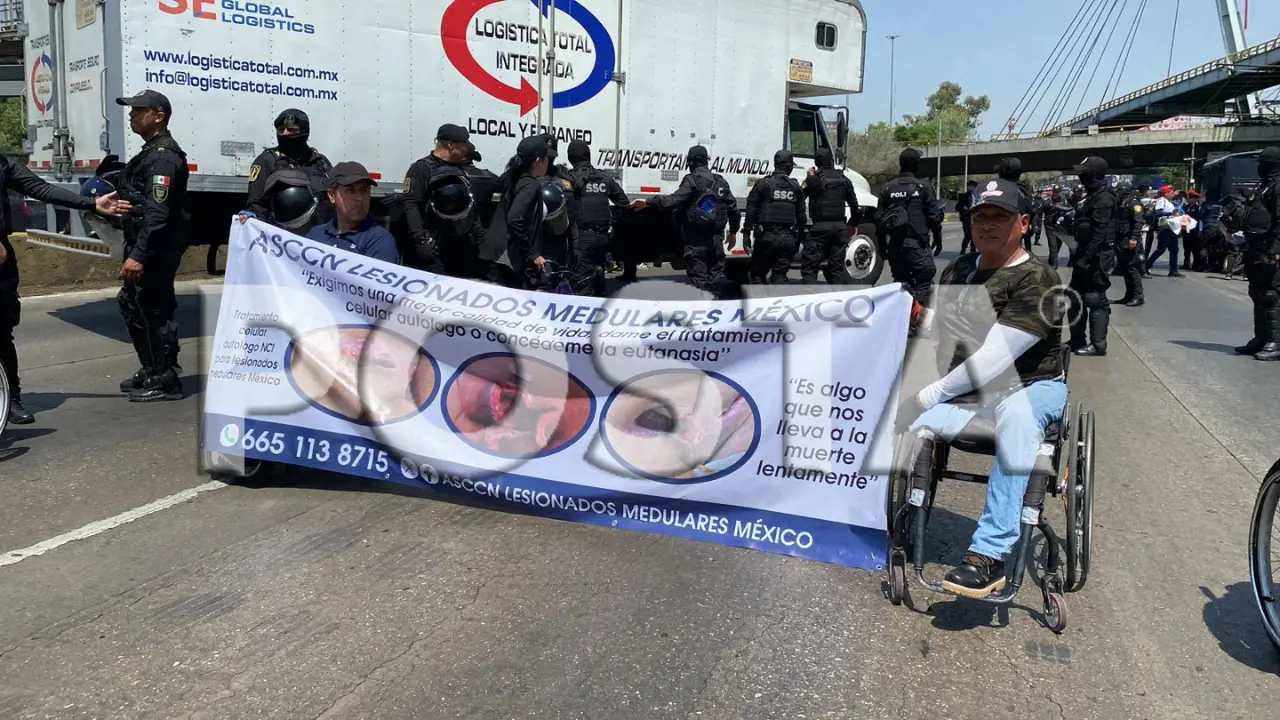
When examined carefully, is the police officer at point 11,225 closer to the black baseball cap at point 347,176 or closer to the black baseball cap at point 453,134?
the black baseball cap at point 347,176

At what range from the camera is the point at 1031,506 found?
11.6ft

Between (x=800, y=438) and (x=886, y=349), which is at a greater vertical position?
(x=886, y=349)

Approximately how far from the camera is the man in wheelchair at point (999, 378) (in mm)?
3541

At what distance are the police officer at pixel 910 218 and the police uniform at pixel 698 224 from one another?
1692 millimetres

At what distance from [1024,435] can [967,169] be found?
77.5 metres

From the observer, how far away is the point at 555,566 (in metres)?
4.19

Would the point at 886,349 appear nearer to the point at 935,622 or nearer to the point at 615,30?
the point at 935,622

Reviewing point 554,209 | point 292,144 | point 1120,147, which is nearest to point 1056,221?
point 554,209

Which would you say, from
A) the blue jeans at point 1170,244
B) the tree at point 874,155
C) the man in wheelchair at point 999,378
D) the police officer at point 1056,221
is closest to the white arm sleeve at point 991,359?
the man in wheelchair at point 999,378

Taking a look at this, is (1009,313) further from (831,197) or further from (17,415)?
(831,197)

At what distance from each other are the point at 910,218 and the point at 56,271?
10.8 metres

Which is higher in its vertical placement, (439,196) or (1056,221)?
(1056,221)

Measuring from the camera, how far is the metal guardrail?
1119 centimetres

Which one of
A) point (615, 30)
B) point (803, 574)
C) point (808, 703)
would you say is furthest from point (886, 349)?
point (615, 30)
